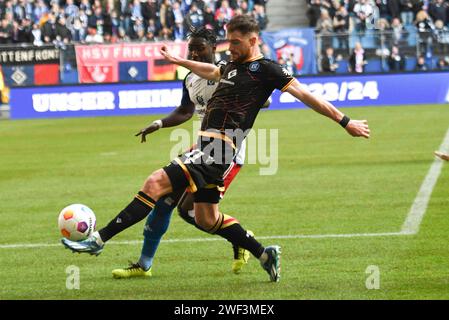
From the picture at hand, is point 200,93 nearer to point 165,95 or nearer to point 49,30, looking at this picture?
point 165,95

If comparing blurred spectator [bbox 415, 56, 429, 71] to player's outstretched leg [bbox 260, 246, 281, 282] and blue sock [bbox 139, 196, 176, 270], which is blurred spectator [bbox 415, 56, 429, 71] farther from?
player's outstretched leg [bbox 260, 246, 281, 282]

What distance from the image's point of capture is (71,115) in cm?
3189

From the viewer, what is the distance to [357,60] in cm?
3275

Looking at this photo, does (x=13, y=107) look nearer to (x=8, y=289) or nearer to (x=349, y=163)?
(x=349, y=163)

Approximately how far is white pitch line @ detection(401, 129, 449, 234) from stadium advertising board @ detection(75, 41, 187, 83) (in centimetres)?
1680

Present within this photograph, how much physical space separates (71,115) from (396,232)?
2189 centimetres

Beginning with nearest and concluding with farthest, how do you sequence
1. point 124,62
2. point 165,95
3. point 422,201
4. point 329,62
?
point 422,201 < point 165,95 < point 329,62 < point 124,62

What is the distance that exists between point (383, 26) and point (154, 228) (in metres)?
27.6

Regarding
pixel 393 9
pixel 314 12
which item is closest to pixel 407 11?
pixel 393 9

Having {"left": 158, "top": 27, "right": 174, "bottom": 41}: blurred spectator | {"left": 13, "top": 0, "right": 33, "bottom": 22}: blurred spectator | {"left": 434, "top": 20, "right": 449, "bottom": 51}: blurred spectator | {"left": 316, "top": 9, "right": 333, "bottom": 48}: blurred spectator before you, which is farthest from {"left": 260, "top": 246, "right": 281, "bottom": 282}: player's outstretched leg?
{"left": 13, "top": 0, "right": 33, "bottom": 22}: blurred spectator

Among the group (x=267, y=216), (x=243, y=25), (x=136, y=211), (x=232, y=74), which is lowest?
(x=267, y=216)

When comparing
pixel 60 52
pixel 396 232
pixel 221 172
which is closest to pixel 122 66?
pixel 60 52

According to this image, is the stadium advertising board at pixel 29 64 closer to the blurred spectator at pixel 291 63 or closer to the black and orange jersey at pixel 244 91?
the blurred spectator at pixel 291 63

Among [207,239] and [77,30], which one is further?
[77,30]
